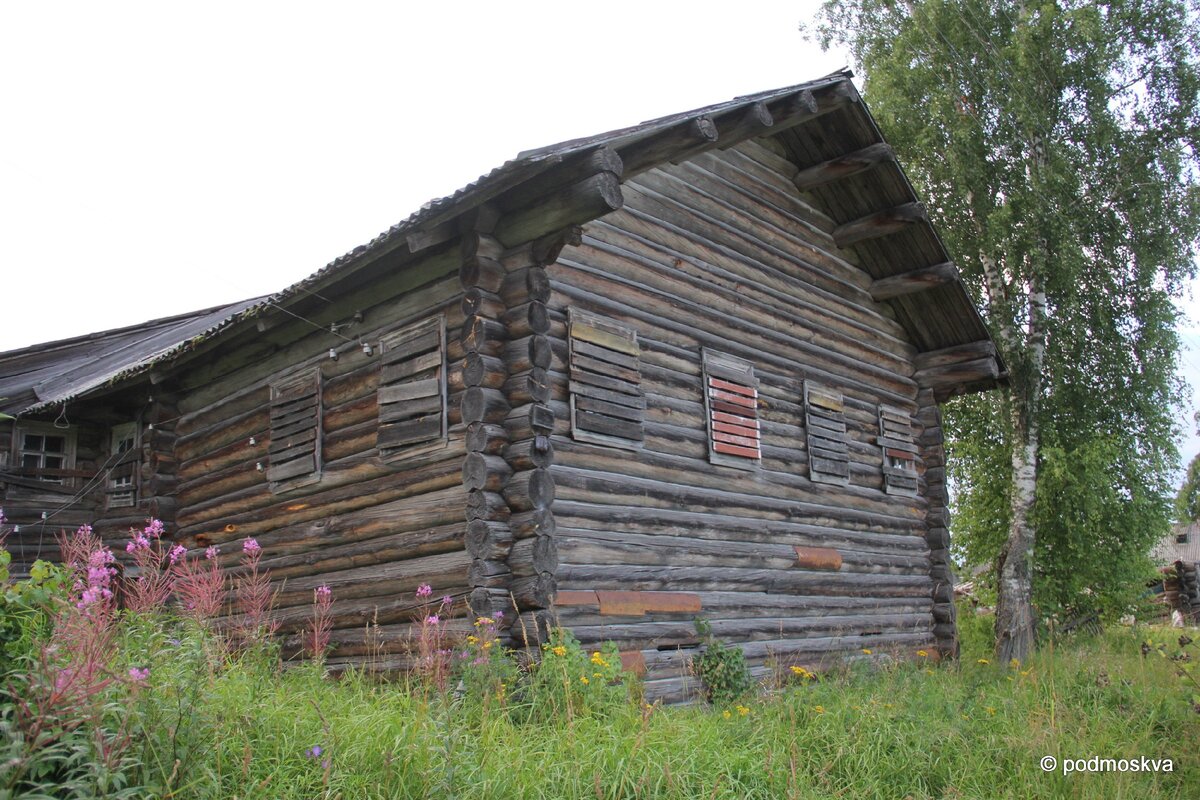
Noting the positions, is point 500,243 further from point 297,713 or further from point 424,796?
point 424,796

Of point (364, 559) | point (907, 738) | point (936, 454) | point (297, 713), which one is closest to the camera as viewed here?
point (297, 713)

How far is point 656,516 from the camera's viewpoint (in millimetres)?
9125

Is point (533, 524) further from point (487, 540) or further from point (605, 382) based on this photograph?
point (605, 382)

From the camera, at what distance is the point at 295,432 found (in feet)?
33.1

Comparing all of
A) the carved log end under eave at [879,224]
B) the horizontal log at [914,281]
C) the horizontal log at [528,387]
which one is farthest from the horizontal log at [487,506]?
the horizontal log at [914,281]

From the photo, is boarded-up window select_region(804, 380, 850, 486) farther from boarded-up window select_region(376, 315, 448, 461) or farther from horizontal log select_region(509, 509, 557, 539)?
boarded-up window select_region(376, 315, 448, 461)

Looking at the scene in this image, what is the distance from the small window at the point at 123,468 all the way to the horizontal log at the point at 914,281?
9772 mm

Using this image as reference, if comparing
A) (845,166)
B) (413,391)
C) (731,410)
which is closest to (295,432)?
(413,391)

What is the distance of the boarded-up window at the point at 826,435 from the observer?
11.4 m

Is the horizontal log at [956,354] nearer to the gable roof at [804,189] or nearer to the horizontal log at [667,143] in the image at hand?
the gable roof at [804,189]

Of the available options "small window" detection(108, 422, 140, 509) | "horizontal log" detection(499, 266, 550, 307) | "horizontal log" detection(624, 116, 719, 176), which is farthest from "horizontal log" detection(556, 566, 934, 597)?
"small window" detection(108, 422, 140, 509)

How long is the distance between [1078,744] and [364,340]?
680 cm

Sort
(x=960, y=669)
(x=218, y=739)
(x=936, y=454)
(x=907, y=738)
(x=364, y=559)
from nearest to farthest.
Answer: (x=218, y=739)
(x=907, y=738)
(x=364, y=559)
(x=960, y=669)
(x=936, y=454)

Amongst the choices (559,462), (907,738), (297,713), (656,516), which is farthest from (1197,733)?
(297,713)
